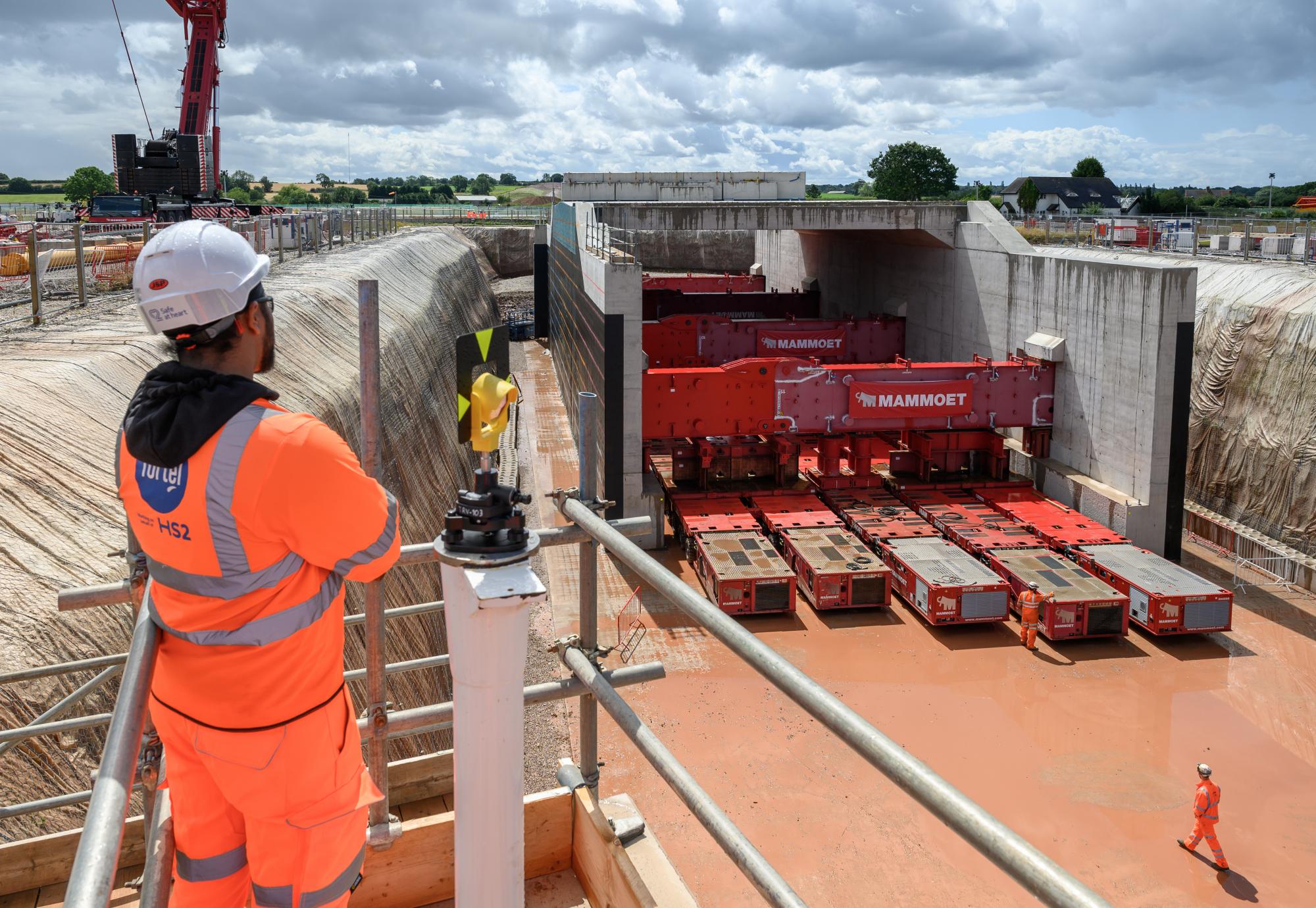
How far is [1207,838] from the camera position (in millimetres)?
10945

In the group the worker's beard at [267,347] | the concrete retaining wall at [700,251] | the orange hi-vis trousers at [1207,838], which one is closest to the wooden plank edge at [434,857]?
the worker's beard at [267,347]

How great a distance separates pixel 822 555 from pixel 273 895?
1572 centimetres

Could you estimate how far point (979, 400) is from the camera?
2181 centimetres

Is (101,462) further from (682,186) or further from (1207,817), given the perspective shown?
(682,186)

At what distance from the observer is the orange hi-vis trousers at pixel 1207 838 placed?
35.4ft

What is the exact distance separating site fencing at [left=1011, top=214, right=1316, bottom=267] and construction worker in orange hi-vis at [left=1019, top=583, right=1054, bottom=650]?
20197mm

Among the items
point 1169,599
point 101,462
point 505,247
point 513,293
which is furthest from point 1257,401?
point 505,247

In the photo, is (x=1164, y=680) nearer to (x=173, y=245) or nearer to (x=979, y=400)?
(x=979, y=400)

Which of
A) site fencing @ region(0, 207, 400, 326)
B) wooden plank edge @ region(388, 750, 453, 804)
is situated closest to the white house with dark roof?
site fencing @ region(0, 207, 400, 326)

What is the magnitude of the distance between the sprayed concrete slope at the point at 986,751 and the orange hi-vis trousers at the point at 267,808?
791cm

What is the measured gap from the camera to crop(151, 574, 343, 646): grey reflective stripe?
287 centimetres

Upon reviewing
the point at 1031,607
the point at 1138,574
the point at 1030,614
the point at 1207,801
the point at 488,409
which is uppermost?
the point at 488,409

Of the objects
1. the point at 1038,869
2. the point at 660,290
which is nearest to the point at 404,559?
the point at 1038,869

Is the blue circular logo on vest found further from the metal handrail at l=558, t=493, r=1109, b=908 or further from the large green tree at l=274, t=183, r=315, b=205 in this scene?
the large green tree at l=274, t=183, r=315, b=205
